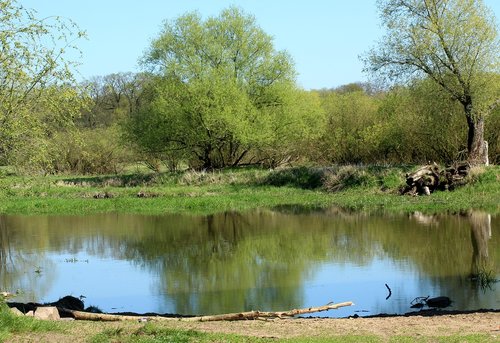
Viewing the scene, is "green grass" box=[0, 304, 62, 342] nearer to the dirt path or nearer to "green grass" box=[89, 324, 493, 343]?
"green grass" box=[89, 324, 493, 343]

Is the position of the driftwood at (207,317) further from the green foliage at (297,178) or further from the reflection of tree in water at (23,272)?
the green foliage at (297,178)

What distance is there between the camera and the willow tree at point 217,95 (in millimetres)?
43469

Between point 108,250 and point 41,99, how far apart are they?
31.3ft

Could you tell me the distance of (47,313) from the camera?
12.3m

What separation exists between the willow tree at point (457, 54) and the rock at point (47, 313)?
26581 millimetres

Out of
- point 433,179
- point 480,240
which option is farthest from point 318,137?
point 480,240

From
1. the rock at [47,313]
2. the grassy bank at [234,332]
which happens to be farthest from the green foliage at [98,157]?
the grassy bank at [234,332]

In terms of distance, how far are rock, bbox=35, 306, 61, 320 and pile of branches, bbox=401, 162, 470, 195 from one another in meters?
22.9

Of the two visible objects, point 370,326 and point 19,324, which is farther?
point 370,326

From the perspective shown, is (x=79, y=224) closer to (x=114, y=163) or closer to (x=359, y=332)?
(x=359, y=332)

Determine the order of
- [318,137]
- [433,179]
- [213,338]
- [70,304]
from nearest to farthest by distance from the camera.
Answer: [213,338], [70,304], [433,179], [318,137]

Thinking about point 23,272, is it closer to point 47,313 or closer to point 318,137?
point 47,313

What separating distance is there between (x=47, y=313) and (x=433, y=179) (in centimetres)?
2385

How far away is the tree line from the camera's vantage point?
35.2 metres
